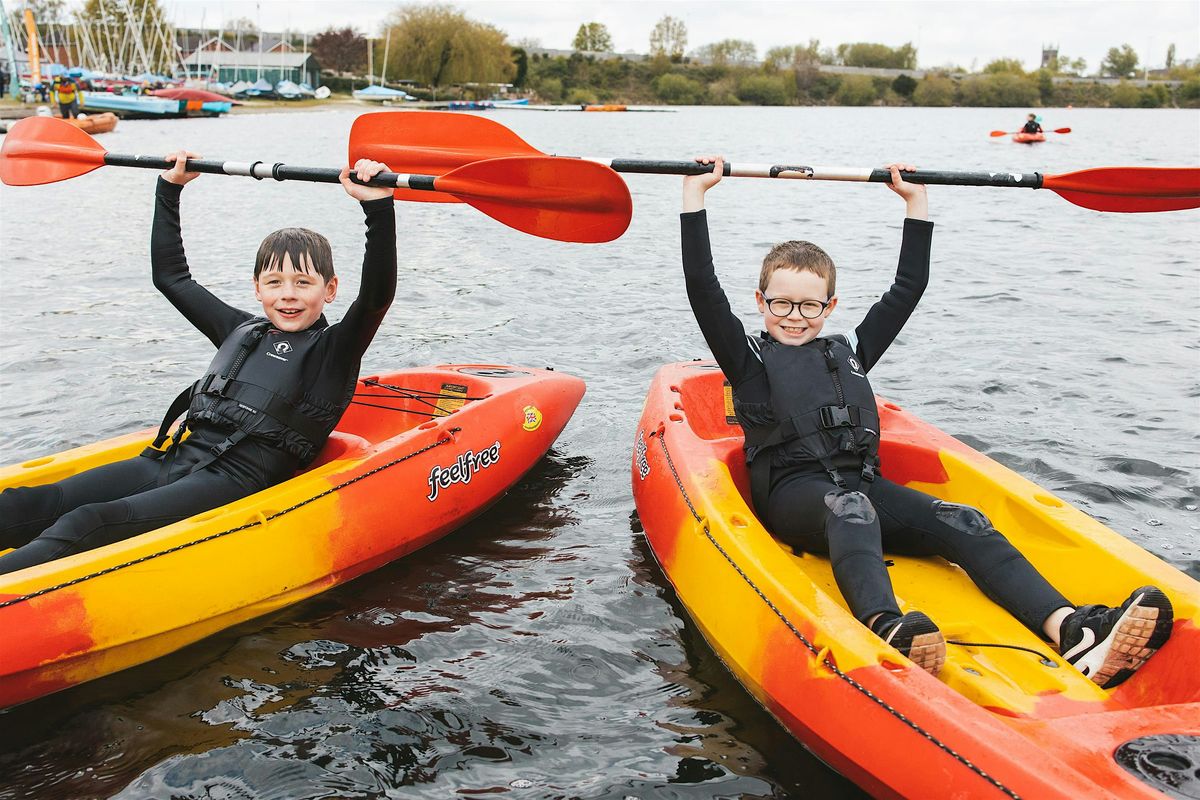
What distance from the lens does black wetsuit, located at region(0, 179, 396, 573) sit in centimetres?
350

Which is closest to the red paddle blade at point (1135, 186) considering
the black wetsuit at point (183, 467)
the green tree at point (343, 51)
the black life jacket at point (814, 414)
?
the black life jacket at point (814, 414)

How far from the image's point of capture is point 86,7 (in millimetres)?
79750

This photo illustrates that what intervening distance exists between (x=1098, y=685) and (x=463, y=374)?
10.8 ft

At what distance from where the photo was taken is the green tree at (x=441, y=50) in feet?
238

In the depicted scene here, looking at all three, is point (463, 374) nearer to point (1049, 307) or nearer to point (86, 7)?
point (1049, 307)

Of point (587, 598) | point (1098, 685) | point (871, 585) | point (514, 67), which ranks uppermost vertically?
point (514, 67)

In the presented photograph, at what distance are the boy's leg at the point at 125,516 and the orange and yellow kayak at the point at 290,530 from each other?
110 mm

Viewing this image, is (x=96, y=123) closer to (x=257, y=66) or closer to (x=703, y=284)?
(x=703, y=284)

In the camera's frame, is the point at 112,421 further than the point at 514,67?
No

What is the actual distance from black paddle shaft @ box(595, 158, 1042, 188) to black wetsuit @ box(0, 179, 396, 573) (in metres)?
1.02

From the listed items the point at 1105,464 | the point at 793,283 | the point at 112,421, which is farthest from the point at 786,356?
the point at 112,421

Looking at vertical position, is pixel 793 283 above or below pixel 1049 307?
above

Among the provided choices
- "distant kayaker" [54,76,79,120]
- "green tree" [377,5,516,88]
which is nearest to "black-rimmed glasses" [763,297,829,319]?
"distant kayaker" [54,76,79,120]

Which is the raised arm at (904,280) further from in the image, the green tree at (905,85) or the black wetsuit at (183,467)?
the green tree at (905,85)
